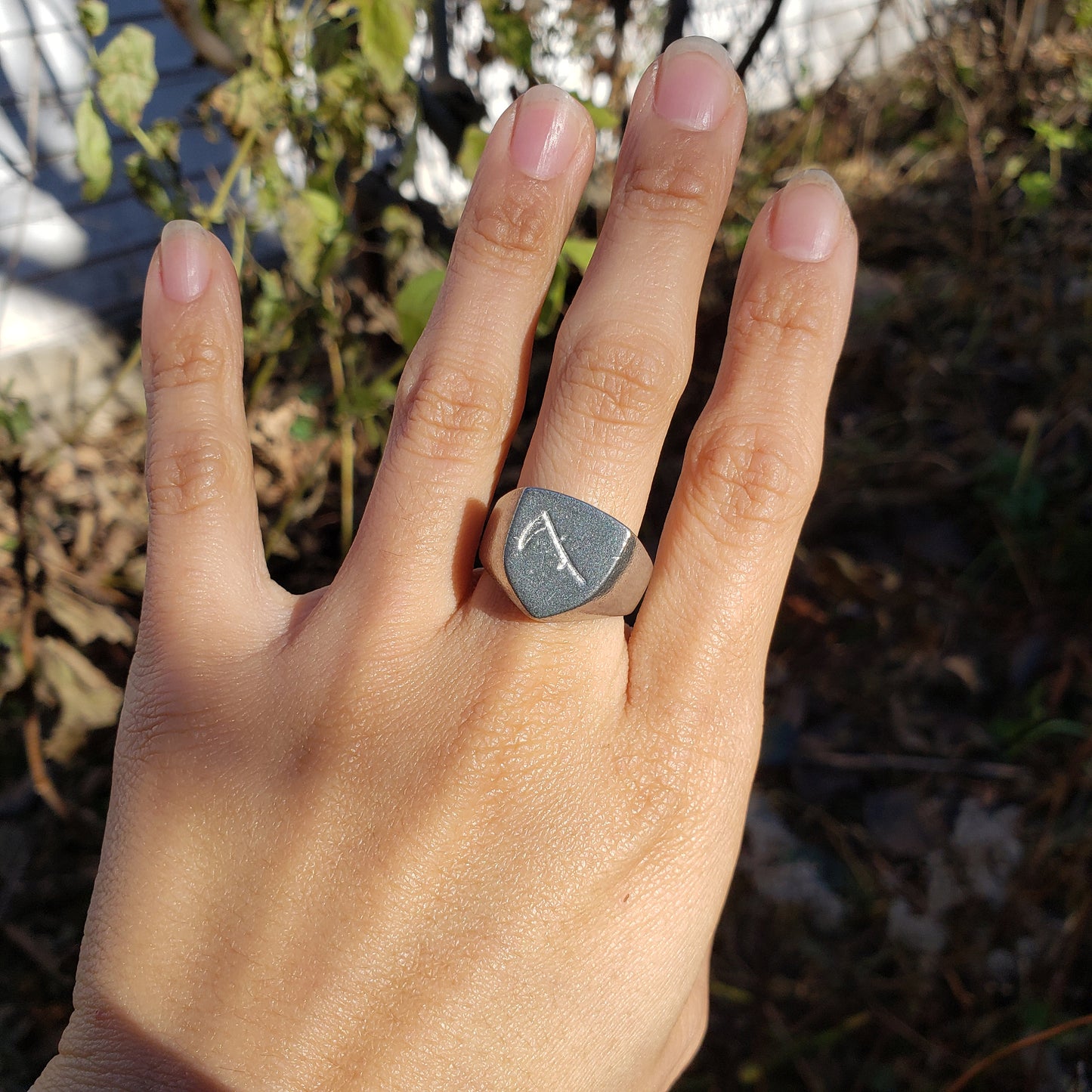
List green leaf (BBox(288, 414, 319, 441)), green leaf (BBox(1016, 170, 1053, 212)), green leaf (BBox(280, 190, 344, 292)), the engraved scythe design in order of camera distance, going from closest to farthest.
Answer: the engraved scythe design < green leaf (BBox(280, 190, 344, 292)) < green leaf (BBox(288, 414, 319, 441)) < green leaf (BBox(1016, 170, 1053, 212))

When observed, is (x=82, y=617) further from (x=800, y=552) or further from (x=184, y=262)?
(x=800, y=552)

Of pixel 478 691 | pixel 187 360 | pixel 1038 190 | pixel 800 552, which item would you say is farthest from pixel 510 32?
pixel 1038 190

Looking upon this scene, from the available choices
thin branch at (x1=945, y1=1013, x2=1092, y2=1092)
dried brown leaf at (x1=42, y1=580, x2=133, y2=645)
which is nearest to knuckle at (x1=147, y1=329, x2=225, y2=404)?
dried brown leaf at (x1=42, y1=580, x2=133, y2=645)

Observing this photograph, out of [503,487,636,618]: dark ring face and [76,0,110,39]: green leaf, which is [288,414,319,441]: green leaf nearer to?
[76,0,110,39]: green leaf

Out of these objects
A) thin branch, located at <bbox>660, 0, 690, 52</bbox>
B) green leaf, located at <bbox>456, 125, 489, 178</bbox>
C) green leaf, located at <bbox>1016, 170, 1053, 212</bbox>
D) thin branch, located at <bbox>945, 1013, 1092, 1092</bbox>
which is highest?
thin branch, located at <bbox>660, 0, 690, 52</bbox>

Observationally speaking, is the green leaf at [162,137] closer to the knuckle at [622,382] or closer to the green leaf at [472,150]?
the green leaf at [472,150]

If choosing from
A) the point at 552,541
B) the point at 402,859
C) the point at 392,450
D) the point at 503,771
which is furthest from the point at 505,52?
the point at 402,859
